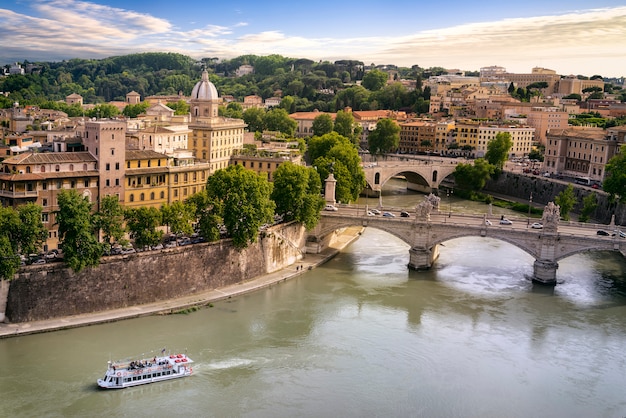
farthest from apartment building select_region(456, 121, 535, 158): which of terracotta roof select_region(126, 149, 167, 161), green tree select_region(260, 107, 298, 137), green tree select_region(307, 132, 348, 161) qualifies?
terracotta roof select_region(126, 149, 167, 161)

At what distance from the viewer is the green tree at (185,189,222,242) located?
2828cm

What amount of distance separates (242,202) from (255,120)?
47116mm

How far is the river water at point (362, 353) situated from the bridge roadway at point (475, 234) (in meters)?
1.25

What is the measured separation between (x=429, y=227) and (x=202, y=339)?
1267 centimetres

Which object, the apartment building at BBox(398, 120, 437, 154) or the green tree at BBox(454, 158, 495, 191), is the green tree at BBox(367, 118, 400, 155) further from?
the green tree at BBox(454, 158, 495, 191)

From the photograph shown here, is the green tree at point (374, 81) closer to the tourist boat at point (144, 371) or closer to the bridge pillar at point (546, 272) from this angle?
the bridge pillar at point (546, 272)

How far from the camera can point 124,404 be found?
1950 centimetres

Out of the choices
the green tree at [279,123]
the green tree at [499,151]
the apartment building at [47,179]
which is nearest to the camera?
the apartment building at [47,179]

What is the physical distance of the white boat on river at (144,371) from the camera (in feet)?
66.0

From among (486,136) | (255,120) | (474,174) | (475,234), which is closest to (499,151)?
(474,174)

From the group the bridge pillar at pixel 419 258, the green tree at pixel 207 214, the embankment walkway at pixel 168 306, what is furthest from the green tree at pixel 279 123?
the green tree at pixel 207 214

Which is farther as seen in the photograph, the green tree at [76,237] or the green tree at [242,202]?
the green tree at [242,202]

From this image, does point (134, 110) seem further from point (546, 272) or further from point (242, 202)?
point (546, 272)

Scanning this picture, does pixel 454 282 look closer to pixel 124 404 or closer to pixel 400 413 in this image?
pixel 400 413
